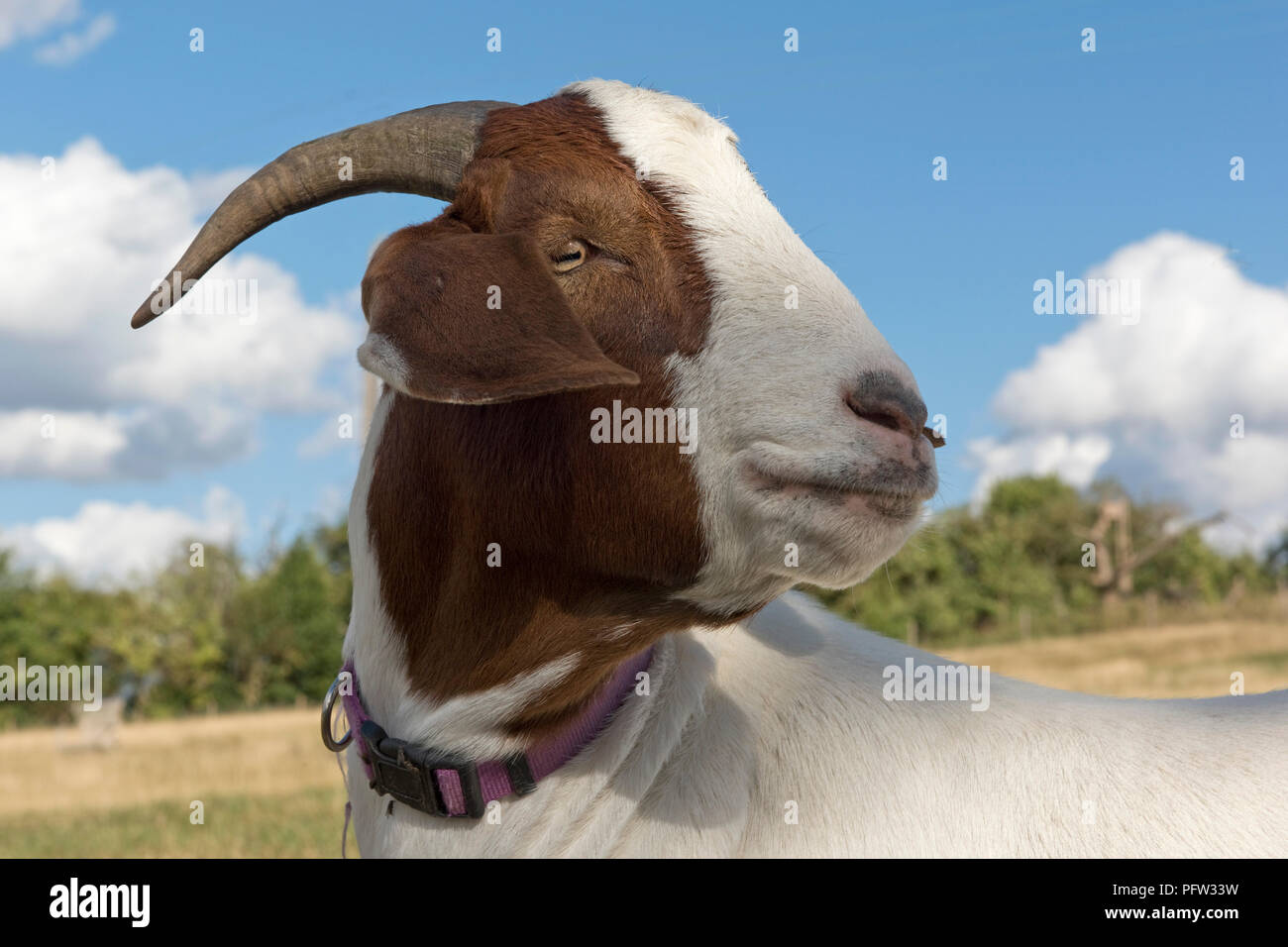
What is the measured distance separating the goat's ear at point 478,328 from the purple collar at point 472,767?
3.68 ft

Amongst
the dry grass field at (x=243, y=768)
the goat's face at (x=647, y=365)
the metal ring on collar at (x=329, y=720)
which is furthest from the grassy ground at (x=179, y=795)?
the goat's face at (x=647, y=365)

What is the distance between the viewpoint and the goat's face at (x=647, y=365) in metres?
2.42

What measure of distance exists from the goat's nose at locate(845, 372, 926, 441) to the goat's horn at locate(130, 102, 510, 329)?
129 cm

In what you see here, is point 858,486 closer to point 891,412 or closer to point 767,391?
point 891,412

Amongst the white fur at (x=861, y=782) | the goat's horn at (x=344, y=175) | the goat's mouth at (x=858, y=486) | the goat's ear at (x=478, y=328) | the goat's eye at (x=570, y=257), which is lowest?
the white fur at (x=861, y=782)

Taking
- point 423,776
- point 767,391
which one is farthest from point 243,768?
point 767,391

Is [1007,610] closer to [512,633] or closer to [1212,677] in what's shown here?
[1212,677]

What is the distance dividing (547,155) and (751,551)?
1180 mm

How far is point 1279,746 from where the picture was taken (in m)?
3.26

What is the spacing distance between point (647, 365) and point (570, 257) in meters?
0.35

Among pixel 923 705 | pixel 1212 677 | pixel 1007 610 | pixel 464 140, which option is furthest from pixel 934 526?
pixel 1007 610

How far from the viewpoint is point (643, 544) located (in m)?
2.62

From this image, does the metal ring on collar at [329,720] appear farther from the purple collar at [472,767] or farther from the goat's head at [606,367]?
the goat's head at [606,367]

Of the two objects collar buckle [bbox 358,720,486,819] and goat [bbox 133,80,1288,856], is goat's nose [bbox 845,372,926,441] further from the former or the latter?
collar buckle [bbox 358,720,486,819]
